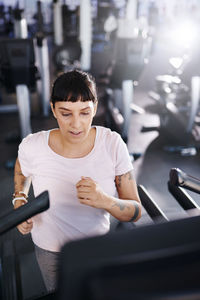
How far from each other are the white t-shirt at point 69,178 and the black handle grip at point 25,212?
0.36 m

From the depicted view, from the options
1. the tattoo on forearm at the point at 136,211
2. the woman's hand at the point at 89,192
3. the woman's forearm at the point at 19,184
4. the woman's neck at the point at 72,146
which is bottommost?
the tattoo on forearm at the point at 136,211

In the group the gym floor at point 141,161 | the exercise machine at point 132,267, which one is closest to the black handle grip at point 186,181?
the exercise machine at point 132,267

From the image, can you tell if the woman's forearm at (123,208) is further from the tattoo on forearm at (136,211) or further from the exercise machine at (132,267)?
the exercise machine at (132,267)

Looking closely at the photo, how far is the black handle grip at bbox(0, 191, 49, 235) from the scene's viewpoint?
46 centimetres

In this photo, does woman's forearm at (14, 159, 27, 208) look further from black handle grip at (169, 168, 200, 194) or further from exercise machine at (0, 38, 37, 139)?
exercise machine at (0, 38, 37, 139)

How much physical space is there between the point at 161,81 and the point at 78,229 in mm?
2714

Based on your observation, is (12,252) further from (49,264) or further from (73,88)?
(73,88)

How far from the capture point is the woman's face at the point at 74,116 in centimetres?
77

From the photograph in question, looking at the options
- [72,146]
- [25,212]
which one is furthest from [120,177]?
[25,212]

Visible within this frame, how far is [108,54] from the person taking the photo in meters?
6.89

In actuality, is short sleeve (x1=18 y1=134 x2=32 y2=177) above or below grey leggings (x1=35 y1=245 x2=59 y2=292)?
above

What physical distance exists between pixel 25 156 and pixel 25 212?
1.39ft

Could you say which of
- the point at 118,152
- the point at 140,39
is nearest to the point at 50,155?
the point at 118,152

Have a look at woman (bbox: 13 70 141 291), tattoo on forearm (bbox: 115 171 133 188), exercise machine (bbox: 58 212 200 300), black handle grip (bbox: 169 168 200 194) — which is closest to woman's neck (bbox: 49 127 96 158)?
woman (bbox: 13 70 141 291)
